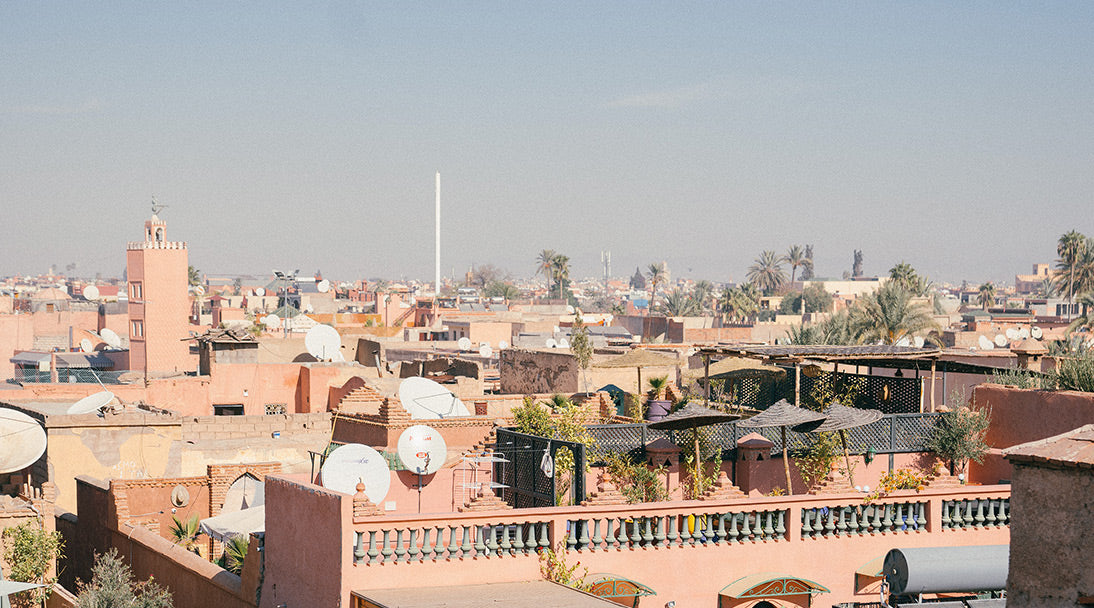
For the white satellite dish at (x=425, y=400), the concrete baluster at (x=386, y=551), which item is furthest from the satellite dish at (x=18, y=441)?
the concrete baluster at (x=386, y=551)

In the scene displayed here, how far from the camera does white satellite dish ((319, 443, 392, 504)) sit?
13.2m

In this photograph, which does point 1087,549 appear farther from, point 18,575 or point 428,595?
point 18,575

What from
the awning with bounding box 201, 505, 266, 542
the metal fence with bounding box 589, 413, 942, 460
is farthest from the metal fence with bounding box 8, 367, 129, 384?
the metal fence with bounding box 589, 413, 942, 460

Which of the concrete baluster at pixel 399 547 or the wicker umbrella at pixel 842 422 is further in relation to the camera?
the wicker umbrella at pixel 842 422

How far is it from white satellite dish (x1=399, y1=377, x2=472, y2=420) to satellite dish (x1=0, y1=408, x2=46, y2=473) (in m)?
5.98

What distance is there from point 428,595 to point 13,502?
12336 mm

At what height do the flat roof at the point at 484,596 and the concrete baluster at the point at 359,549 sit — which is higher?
the concrete baluster at the point at 359,549

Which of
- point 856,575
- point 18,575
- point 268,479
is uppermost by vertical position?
point 268,479

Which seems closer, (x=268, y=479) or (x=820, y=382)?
Result: (x=268, y=479)

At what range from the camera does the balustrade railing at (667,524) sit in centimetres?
1144

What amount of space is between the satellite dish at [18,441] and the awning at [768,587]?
12483 millimetres

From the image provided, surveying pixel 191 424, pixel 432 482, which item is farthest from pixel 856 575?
pixel 191 424

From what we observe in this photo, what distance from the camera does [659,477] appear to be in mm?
15688

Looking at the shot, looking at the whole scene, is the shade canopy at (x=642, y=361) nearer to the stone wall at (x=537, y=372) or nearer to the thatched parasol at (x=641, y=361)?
the thatched parasol at (x=641, y=361)
